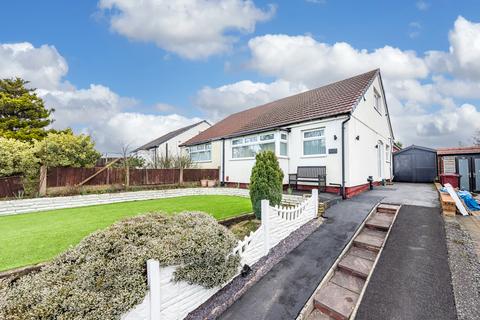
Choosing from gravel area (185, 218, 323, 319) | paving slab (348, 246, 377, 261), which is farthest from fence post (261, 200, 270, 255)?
paving slab (348, 246, 377, 261)

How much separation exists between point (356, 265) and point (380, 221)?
245 centimetres

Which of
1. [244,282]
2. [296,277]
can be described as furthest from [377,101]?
[244,282]

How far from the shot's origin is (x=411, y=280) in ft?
11.1

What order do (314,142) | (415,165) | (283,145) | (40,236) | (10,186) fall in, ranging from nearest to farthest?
(40,236), (10,186), (314,142), (283,145), (415,165)

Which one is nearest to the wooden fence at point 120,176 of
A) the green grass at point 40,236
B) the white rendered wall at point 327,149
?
the green grass at point 40,236

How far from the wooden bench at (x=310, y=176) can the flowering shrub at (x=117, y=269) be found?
679 cm

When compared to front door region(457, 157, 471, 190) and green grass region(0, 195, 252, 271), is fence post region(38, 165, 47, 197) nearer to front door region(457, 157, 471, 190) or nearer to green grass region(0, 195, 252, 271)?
green grass region(0, 195, 252, 271)

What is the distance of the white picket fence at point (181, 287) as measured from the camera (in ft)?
8.30

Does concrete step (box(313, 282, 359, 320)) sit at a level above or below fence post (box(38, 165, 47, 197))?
below

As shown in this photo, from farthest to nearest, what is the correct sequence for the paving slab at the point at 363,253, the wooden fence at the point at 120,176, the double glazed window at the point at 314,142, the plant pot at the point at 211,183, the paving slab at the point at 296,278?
the plant pot at the point at 211,183
the double glazed window at the point at 314,142
the wooden fence at the point at 120,176
the paving slab at the point at 363,253
the paving slab at the point at 296,278

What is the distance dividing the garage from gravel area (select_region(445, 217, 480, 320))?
1336 centimetres

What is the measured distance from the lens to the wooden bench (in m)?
9.35

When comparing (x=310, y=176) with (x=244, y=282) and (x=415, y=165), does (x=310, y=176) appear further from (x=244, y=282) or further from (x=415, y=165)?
(x=415, y=165)

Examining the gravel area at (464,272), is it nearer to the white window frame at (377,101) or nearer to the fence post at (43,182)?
the white window frame at (377,101)
